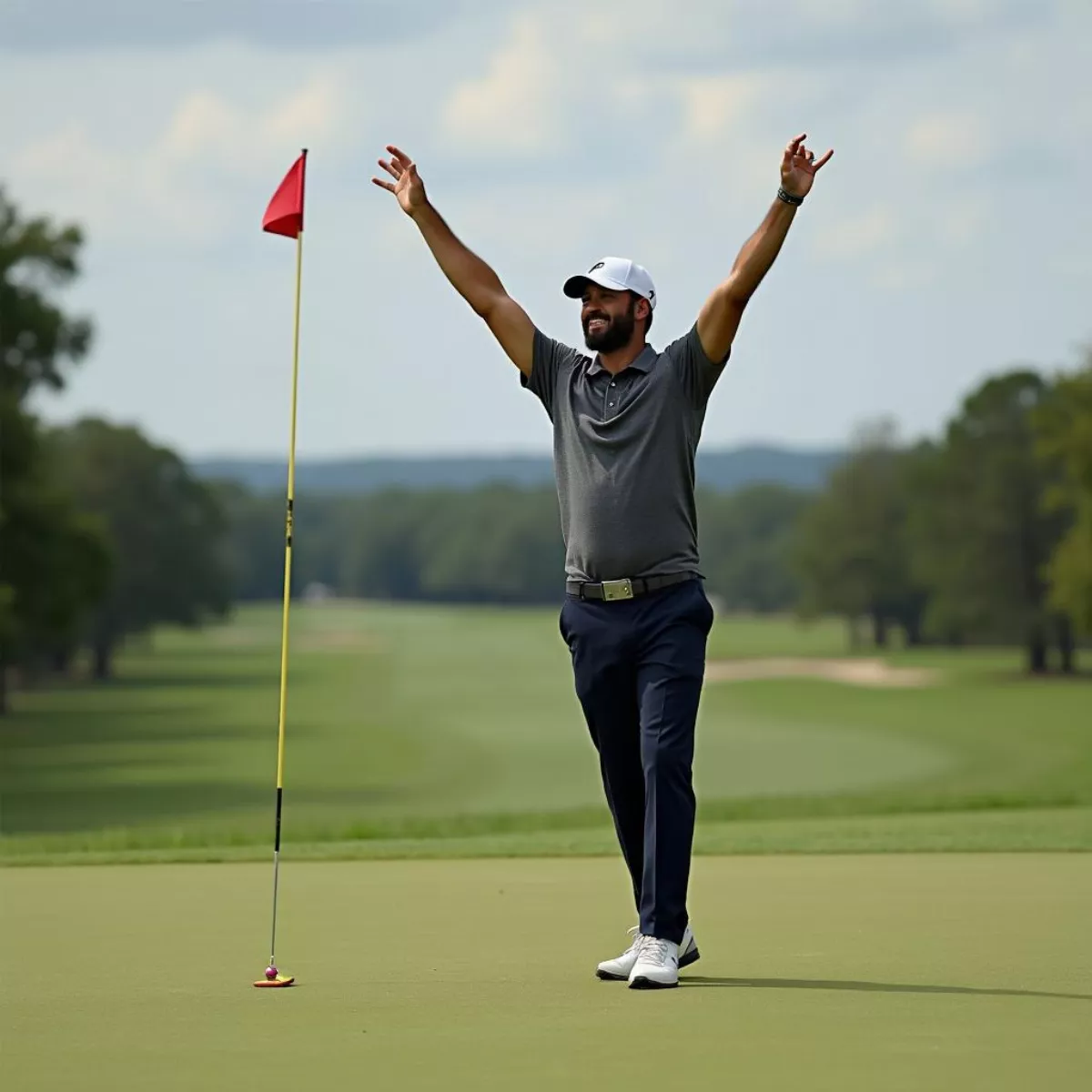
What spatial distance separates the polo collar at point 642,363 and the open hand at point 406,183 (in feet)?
2.79

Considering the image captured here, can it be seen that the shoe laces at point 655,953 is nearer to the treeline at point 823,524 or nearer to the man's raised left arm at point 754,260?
the man's raised left arm at point 754,260

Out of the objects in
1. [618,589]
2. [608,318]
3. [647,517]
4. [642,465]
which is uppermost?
[608,318]

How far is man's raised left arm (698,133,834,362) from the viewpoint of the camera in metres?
6.79

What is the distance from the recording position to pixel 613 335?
7023 millimetres

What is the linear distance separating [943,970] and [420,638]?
151493 mm

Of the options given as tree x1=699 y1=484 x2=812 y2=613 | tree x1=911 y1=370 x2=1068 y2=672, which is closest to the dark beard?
tree x1=911 y1=370 x2=1068 y2=672

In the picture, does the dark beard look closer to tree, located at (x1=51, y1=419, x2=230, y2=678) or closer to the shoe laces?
the shoe laces

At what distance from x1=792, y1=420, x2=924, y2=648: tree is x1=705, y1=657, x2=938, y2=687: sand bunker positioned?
310 cm

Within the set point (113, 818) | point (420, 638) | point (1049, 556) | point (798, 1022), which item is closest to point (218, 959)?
point (798, 1022)

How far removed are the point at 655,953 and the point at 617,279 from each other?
196 centimetres

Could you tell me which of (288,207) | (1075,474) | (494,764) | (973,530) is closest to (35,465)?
(494,764)

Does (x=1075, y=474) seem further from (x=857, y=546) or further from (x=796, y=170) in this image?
(x=796, y=170)

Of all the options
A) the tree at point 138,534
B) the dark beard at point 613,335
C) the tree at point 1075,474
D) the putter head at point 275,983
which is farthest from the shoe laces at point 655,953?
the tree at point 138,534

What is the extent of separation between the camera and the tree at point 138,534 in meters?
110
